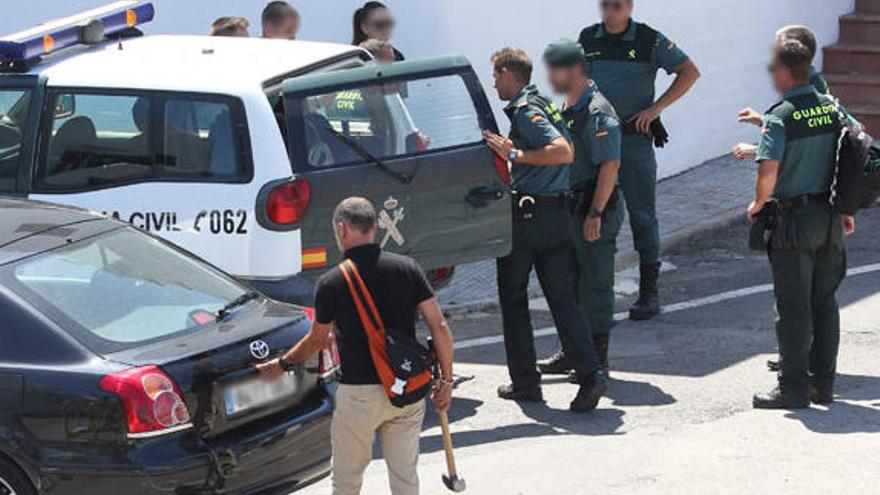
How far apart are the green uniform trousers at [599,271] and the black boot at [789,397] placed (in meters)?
1.13

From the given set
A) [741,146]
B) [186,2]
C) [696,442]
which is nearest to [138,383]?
[696,442]

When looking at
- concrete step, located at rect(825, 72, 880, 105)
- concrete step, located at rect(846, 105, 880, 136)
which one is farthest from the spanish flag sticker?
concrete step, located at rect(825, 72, 880, 105)

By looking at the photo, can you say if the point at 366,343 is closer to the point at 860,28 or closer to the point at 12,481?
the point at 12,481

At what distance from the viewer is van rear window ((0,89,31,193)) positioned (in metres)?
8.28

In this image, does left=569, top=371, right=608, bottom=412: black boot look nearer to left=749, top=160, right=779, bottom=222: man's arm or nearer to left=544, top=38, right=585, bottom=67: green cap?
left=749, top=160, right=779, bottom=222: man's arm

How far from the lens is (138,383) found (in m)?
5.82

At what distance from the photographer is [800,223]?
25.8 feet

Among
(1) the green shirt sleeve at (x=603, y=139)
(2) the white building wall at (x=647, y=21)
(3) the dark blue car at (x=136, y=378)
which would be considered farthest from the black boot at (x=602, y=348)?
(2) the white building wall at (x=647, y=21)

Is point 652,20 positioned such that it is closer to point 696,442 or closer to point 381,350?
point 696,442

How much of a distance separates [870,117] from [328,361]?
999cm

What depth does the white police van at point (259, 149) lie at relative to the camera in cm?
794

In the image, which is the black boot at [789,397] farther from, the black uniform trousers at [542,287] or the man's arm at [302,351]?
the man's arm at [302,351]

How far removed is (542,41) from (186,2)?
3.14 metres

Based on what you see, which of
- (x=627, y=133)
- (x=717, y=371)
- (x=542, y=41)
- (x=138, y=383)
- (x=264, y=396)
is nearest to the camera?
(x=138, y=383)
